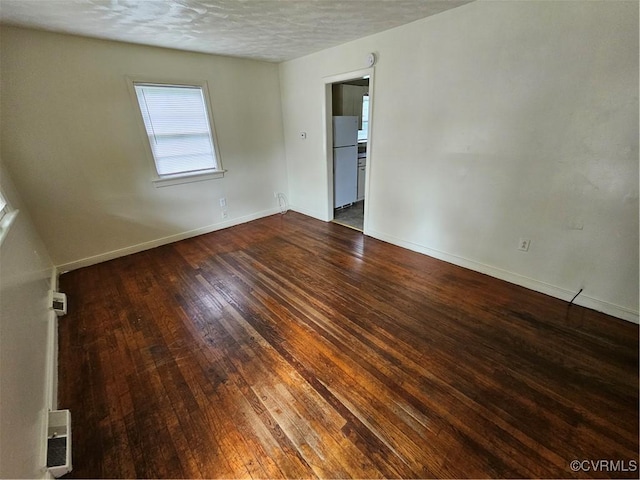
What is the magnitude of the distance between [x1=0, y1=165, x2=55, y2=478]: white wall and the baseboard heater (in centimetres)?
4

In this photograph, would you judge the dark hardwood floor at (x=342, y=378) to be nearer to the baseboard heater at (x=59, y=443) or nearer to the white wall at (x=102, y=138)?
the baseboard heater at (x=59, y=443)

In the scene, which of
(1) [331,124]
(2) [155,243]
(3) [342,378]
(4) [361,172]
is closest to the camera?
(3) [342,378]

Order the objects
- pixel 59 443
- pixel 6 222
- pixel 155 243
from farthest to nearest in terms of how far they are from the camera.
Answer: pixel 155 243 → pixel 6 222 → pixel 59 443

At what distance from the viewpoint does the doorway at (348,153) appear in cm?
427

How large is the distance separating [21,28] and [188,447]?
3.57 metres

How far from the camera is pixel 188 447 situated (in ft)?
4.37

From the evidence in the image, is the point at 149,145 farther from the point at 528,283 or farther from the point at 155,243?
the point at 528,283

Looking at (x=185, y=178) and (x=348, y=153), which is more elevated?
(x=348, y=153)

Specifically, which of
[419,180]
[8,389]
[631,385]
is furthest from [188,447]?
[419,180]

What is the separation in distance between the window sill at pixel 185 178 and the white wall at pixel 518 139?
85.5 inches

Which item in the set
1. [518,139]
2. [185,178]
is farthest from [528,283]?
[185,178]

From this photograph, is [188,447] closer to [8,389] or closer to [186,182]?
[8,389]

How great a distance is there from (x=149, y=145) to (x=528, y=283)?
433 centimetres

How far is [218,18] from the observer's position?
2.26 meters
